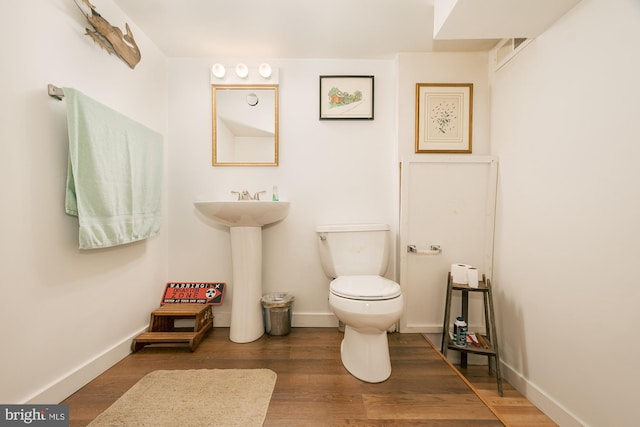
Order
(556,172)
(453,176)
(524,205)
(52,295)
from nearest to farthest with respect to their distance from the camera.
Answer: (52,295) → (556,172) → (524,205) → (453,176)

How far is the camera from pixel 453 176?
72.3 inches

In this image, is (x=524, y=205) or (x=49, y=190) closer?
(x=49, y=190)

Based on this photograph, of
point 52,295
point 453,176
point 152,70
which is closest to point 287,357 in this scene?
point 52,295

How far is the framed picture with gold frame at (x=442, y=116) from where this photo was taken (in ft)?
6.31

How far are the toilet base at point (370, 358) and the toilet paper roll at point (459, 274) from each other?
616mm

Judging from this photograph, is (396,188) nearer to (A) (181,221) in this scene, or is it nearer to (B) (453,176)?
(B) (453,176)

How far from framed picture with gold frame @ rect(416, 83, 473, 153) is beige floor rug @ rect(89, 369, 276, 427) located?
1790 mm

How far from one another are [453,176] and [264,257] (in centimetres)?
148

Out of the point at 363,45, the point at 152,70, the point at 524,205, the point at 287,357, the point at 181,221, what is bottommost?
the point at 287,357

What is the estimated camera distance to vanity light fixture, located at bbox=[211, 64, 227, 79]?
6.40 feet

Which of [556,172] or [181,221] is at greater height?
[556,172]

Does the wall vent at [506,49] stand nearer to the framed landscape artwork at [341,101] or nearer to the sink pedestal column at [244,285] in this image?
the framed landscape artwork at [341,101]

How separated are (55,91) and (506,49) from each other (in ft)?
7.96

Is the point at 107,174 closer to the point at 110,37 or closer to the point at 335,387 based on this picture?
the point at 110,37
